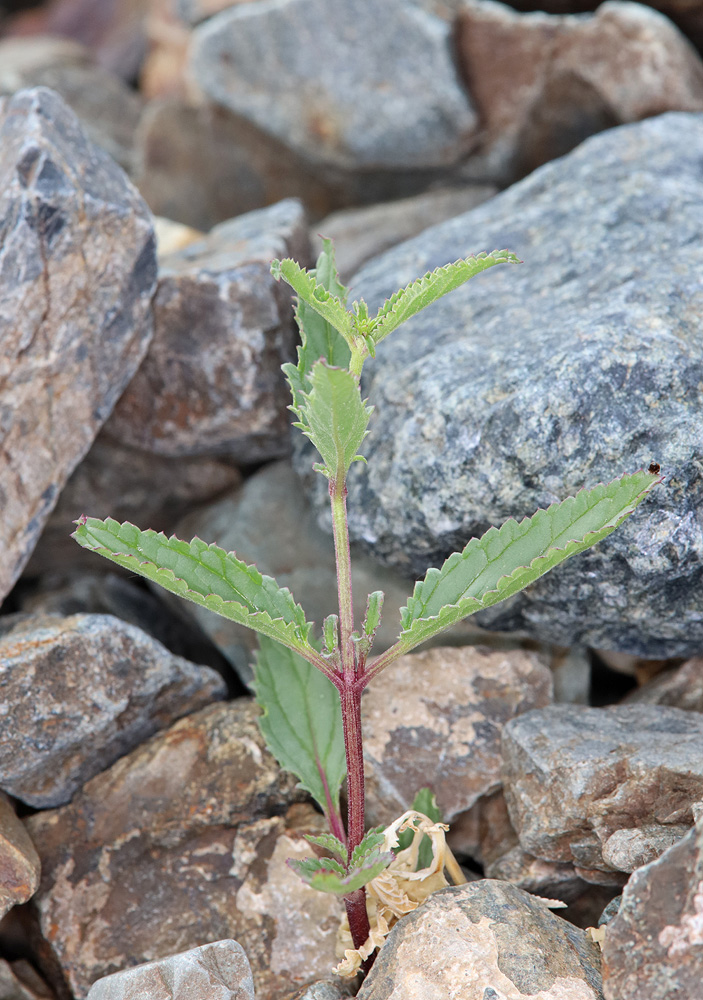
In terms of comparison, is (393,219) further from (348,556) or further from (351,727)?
(351,727)

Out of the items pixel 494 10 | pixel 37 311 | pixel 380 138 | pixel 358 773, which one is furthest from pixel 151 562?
pixel 494 10

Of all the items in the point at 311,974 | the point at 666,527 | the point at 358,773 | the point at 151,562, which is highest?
the point at 151,562

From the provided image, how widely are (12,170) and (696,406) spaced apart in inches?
69.8

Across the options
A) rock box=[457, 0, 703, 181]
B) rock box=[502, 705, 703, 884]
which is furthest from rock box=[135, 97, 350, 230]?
rock box=[502, 705, 703, 884]

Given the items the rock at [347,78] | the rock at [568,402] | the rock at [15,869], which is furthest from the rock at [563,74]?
the rock at [15,869]

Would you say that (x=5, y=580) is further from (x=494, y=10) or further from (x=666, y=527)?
(x=494, y=10)

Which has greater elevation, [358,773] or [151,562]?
[151,562]

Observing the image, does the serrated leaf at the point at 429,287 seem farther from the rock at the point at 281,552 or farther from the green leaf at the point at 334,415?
the rock at the point at 281,552

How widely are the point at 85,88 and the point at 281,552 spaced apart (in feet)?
10.4

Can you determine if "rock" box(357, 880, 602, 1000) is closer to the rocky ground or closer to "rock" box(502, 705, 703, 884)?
the rocky ground

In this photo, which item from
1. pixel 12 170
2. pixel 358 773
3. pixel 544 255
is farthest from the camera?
pixel 544 255

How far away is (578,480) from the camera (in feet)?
6.48

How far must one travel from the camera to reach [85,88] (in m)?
4.55

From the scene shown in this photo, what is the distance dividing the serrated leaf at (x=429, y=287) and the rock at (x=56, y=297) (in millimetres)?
973
